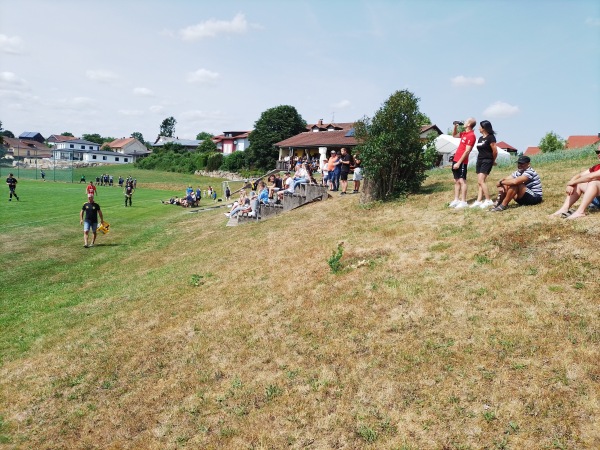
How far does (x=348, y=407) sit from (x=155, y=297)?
549cm

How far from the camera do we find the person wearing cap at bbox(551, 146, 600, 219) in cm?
675

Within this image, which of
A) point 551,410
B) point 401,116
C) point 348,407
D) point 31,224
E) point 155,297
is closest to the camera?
point 551,410

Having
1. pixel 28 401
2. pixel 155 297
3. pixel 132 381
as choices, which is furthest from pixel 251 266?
pixel 28 401

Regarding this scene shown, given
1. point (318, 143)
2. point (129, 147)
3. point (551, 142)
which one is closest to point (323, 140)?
point (318, 143)

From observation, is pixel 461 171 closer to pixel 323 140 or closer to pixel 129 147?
pixel 323 140

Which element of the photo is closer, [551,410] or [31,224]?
[551,410]

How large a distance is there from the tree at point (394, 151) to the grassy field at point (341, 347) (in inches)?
113

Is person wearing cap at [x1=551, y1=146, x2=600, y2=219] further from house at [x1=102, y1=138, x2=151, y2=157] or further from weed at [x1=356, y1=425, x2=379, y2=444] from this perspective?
house at [x1=102, y1=138, x2=151, y2=157]

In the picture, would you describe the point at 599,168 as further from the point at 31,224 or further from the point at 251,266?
the point at 31,224

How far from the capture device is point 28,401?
5.48 m

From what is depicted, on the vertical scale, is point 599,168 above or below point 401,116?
below

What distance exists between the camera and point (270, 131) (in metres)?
68.6

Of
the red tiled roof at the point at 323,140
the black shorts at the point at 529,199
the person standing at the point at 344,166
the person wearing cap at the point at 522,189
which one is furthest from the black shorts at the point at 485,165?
the red tiled roof at the point at 323,140

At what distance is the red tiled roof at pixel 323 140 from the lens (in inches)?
1883
